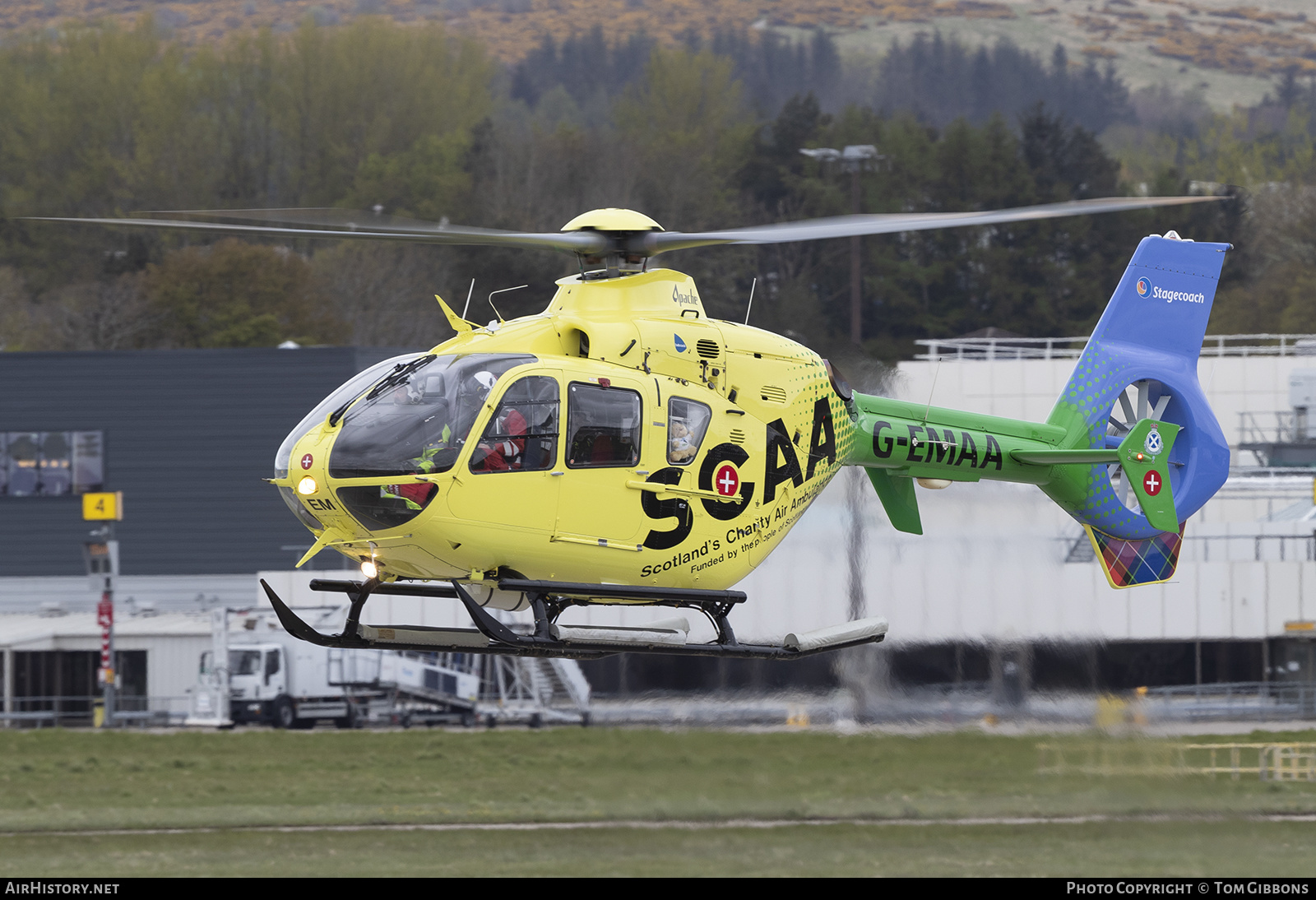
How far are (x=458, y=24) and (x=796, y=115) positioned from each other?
106861 millimetres

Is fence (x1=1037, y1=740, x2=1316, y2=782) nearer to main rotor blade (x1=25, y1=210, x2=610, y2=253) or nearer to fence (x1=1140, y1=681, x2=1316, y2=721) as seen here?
fence (x1=1140, y1=681, x2=1316, y2=721)

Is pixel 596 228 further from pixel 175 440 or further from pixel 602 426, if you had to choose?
pixel 175 440

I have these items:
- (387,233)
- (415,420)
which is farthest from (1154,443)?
(387,233)

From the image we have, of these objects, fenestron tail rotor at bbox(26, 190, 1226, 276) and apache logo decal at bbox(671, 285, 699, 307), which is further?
apache logo decal at bbox(671, 285, 699, 307)

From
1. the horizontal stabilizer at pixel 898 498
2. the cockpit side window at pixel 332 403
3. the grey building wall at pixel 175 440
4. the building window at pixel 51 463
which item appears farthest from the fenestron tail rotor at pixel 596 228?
the building window at pixel 51 463

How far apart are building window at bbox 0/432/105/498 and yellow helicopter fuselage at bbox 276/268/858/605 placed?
26.9 meters

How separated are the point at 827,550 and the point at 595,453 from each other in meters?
10.9

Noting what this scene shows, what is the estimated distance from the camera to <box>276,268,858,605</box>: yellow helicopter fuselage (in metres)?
10.6

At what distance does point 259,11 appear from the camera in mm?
158250

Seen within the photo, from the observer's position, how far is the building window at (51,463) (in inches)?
1423

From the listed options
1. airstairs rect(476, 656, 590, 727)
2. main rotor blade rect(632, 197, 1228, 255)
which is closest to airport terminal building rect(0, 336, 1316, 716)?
airstairs rect(476, 656, 590, 727)

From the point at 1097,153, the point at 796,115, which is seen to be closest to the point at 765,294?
the point at 796,115

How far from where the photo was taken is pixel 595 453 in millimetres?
11070
